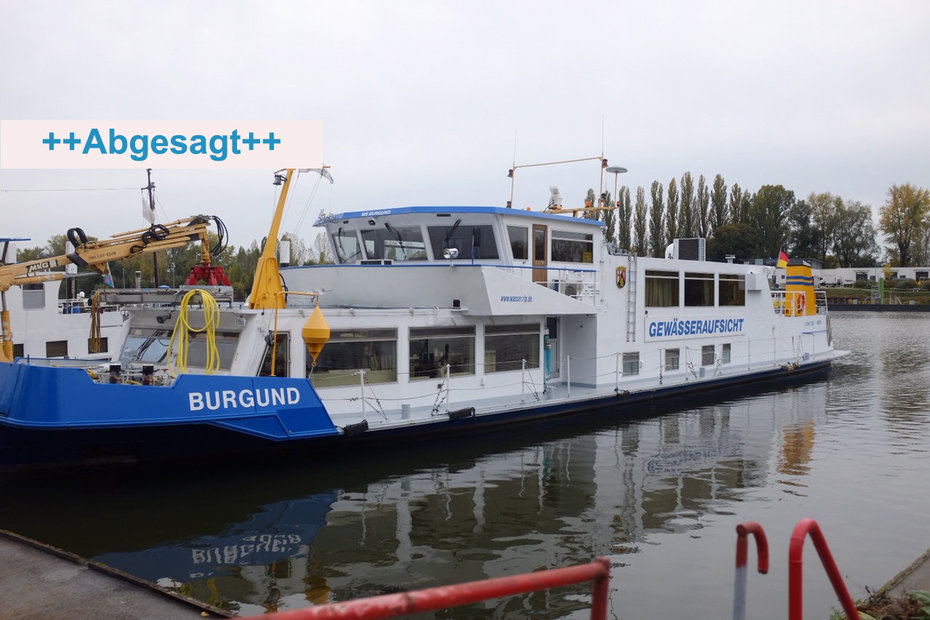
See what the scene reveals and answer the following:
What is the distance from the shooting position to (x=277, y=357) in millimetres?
11062

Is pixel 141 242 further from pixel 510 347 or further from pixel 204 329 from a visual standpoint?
pixel 510 347

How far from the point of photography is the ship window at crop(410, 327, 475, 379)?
41.7 ft

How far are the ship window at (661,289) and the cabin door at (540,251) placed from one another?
3481 millimetres

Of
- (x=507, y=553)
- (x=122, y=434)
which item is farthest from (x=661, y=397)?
(x=122, y=434)

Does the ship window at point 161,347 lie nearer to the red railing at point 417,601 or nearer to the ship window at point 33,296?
the red railing at point 417,601

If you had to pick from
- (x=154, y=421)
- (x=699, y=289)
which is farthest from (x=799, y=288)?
(x=154, y=421)

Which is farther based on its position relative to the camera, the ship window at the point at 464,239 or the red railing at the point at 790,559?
the ship window at the point at 464,239

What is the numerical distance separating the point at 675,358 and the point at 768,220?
54412 millimetres

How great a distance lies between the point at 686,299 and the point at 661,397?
9.38ft

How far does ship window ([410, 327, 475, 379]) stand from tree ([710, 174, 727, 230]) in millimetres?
56743

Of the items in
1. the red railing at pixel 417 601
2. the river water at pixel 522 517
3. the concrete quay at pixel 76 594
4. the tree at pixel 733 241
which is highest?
the tree at pixel 733 241

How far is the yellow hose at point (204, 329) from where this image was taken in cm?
Answer: 1050

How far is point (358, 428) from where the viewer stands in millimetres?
10883

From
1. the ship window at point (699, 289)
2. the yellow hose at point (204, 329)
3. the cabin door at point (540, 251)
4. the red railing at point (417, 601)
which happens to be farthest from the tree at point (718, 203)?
the red railing at point (417, 601)
